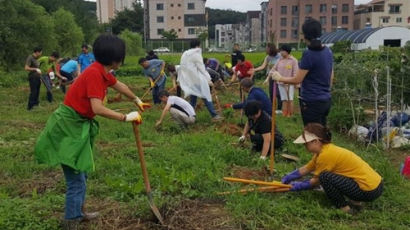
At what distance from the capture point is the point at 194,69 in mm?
8672

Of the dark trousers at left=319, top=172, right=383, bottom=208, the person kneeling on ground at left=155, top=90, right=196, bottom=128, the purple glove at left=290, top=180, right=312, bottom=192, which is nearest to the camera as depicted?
the dark trousers at left=319, top=172, right=383, bottom=208

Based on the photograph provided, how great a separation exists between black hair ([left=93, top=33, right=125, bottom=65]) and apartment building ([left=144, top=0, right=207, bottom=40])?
6301cm

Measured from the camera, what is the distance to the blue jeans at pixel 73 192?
11.3ft

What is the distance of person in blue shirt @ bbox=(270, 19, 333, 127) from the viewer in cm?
452

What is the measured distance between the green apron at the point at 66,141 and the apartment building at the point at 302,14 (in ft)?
228

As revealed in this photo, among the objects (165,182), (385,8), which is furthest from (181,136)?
(385,8)

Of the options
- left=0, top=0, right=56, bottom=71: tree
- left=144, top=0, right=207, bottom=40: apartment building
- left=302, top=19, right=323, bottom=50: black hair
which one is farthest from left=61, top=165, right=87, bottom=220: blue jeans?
left=144, top=0, right=207, bottom=40: apartment building

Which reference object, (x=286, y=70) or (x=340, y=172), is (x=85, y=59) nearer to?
(x=286, y=70)

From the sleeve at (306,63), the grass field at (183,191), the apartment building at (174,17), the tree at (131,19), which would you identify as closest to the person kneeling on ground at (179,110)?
the grass field at (183,191)

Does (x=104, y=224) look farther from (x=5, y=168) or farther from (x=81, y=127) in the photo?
(x=5, y=168)

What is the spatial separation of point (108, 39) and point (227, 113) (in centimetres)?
584

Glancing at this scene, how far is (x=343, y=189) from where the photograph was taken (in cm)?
393

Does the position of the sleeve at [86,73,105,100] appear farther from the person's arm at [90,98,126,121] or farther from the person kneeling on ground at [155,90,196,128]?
the person kneeling on ground at [155,90,196,128]

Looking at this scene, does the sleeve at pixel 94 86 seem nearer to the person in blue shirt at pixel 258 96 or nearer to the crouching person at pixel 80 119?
the crouching person at pixel 80 119
